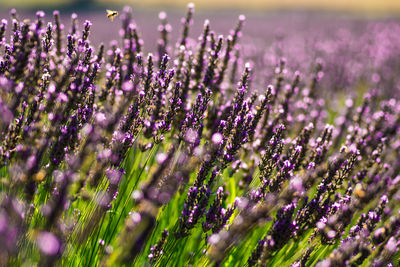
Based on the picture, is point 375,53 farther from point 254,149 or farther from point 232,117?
point 232,117

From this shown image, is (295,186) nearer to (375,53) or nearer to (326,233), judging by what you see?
(326,233)

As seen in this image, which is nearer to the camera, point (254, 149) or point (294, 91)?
point (254, 149)

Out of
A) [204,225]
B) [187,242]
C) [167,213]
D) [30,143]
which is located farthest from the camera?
[167,213]

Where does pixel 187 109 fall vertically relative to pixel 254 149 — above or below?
above

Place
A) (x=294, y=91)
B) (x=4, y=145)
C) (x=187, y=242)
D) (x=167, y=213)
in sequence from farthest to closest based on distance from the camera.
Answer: (x=294, y=91) < (x=167, y=213) < (x=187, y=242) < (x=4, y=145)

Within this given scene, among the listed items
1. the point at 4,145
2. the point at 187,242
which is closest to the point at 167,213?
the point at 187,242

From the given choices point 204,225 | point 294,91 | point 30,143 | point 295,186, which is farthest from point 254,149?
point 30,143

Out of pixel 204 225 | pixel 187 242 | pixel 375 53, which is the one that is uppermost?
pixel 375 53

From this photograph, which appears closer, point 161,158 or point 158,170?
point 158,170

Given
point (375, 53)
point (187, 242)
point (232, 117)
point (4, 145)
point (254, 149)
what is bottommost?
point (187, 242)
